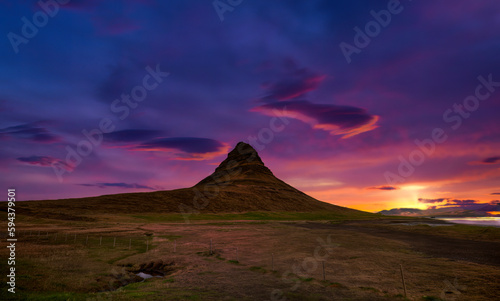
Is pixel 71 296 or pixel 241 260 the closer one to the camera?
pixel 71 296

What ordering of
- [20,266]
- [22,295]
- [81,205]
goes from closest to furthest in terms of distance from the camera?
[22,295]
[20,266]
[81,205]

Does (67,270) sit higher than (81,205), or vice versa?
(81,205)

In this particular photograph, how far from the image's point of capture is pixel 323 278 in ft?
91.9

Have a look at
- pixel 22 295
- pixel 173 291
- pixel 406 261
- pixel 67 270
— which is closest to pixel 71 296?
pixel 22 295

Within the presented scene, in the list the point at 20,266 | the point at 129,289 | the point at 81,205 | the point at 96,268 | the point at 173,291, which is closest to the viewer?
the point at 173,291

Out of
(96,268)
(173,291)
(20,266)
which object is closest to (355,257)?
(173,291)

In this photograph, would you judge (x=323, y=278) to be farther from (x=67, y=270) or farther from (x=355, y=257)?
(x=67, y=270)

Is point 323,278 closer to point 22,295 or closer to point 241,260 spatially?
point 241,260

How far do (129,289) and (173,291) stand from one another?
15.2 ft

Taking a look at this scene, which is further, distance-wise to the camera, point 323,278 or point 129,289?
point 323,278

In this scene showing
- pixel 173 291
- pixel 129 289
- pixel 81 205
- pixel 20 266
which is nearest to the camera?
pixel 173 291

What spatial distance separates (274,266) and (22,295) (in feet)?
78.4

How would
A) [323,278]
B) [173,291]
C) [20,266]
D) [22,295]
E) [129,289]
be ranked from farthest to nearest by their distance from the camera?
[20,266], [323,278], [129,289], [173,291], [22,295]

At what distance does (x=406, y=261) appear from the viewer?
1436 inches
